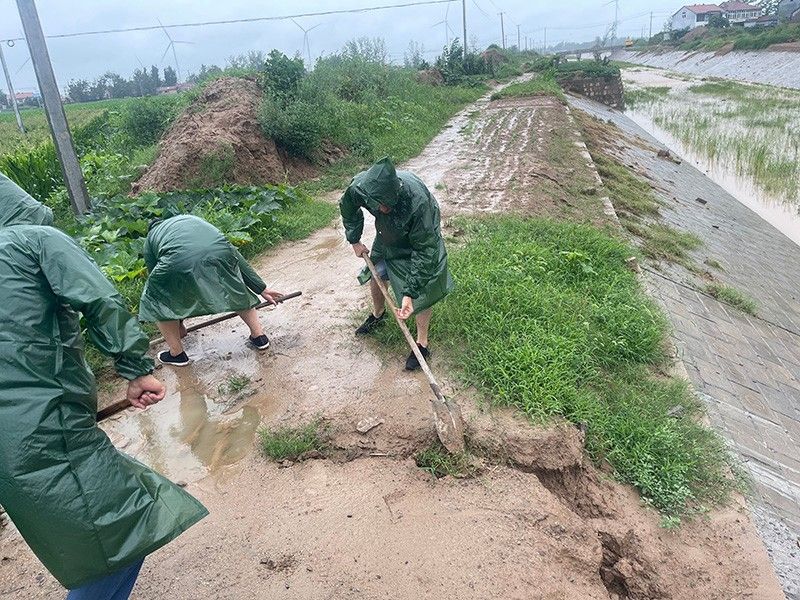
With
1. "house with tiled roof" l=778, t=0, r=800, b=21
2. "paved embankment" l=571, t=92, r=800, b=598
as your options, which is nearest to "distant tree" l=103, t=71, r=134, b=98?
"paved embankment" l=571, t=92, r=800, b=598

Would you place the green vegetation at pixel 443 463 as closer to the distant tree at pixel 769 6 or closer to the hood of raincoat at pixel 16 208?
the hood of raincoat at pixel 16 208

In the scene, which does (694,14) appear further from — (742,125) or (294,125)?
(294,125)

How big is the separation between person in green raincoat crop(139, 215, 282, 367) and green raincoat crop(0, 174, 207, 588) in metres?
1.93

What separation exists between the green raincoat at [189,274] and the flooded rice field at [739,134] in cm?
1162

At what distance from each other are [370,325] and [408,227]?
1166mm

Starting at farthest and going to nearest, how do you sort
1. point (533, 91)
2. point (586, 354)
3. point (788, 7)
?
point (788, 7), point (533, 91), point (586, 354)

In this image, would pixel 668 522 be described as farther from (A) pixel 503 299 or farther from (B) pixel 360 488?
(A) pixel 503 299

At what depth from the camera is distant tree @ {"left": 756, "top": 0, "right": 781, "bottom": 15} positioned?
55.1 meters

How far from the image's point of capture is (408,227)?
3.82m

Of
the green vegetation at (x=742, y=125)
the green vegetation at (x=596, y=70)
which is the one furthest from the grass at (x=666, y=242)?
the green vegetation at (x=596, y=70)

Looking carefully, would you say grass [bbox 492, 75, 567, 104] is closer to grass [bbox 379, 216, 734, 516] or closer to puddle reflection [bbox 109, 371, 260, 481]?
grass [bbox 379, 216, 734, 516]

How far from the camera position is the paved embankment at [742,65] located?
1112 inches

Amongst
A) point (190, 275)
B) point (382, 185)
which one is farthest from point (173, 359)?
point (382, 185)

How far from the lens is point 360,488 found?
3236mm
